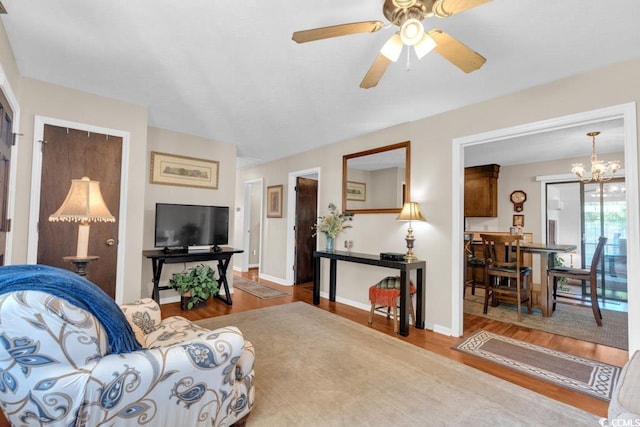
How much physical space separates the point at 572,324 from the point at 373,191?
2744mm

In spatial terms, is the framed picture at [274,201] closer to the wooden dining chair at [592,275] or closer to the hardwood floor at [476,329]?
the hardwood floor at [476,329]

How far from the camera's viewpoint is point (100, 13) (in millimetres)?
1802

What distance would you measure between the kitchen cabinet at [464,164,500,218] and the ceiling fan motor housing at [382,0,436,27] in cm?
480

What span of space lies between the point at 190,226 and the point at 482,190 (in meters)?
5.12

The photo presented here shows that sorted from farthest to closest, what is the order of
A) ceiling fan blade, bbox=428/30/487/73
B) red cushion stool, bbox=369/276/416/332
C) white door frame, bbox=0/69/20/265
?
red cushion stool, bbox=369/276/416/332, white door frame, bbox=0/69/20/265, ceiling fan blade, bbox=428/30/487/73

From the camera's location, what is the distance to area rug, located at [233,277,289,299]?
4.54m

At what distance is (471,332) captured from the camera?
124 inches

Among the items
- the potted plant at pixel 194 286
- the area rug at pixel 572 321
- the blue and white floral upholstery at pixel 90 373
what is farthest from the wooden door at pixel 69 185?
the area rug at pixel 572 321

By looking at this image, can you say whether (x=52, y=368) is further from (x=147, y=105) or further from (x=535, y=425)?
(x=147, y=105)

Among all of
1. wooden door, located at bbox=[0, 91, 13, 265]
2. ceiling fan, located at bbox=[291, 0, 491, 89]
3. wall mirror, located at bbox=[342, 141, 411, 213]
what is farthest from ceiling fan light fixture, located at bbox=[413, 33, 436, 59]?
wooden door, located at bbox=[0, 91, 13, 265]

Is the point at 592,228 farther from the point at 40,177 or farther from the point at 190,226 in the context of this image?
the point at 40,177

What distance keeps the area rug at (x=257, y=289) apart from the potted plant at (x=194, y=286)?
83 centimetres

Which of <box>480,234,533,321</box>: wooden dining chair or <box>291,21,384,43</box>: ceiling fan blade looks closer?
<box>291,21,384,43</box>: ceiling fan blade

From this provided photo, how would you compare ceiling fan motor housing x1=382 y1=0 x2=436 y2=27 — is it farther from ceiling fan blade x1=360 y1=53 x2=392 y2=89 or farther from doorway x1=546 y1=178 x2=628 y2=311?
doorway x1=546 y1=178 x2=628 y2=311
